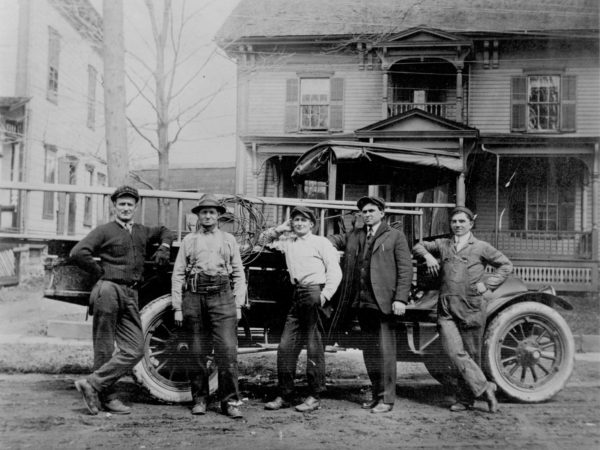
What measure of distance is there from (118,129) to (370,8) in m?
12.0

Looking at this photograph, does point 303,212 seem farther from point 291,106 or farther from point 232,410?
point 291,106

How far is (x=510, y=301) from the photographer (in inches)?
205

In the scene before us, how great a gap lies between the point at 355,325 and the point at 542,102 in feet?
47.1

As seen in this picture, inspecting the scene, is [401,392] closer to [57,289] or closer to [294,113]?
[57,289]

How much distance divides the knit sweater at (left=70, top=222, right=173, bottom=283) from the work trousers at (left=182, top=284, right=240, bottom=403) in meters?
0.51

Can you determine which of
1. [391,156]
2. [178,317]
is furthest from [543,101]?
[178,317]

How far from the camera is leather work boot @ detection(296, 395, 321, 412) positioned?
4699 millimetres

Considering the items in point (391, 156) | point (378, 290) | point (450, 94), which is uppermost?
point (450, 94)

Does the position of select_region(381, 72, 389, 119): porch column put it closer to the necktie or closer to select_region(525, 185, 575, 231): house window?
select_region(525, 185, 575, 231): house window

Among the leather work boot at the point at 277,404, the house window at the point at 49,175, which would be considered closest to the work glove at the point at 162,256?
the leather work boot at the point at 277,404

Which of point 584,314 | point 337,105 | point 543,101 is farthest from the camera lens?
point 337,105

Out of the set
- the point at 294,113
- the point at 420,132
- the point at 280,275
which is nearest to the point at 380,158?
the point at 280,275

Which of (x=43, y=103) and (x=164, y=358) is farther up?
(x=43, y=103)

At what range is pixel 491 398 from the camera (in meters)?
4.77
